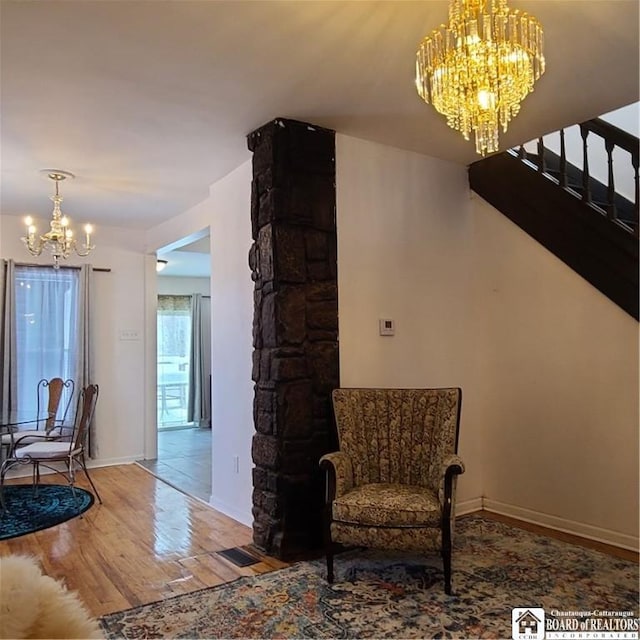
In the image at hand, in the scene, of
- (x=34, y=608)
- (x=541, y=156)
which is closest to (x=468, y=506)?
(x=541, y=156)

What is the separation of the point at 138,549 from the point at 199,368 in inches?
225

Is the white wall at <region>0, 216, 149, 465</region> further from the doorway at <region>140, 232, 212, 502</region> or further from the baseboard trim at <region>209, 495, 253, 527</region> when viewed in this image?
the doorway at <region>140, 232, 212, 502</region>

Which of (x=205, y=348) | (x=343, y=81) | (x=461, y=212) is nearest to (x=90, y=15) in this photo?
(x=343, y=81)

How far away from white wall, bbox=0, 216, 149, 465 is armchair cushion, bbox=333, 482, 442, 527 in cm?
380

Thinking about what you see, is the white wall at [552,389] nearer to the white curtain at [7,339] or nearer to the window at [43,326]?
the window at [43,326]

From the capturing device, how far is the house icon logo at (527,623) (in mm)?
2172

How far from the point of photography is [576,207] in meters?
3.40

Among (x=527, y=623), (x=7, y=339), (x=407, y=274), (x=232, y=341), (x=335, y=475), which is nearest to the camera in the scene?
(x=527, y=623)

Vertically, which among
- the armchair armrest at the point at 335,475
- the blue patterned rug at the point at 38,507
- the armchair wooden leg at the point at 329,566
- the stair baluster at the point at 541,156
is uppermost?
the stair baluster at the point at 541,156

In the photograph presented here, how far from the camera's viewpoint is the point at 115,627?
7.40ft

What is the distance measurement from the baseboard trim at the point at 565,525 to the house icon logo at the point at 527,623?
109 cm

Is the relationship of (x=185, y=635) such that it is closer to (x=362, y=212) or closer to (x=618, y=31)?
(x=362, y=212)

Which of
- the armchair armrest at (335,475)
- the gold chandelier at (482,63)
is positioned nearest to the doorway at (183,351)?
the armchair armrest at (335,475)

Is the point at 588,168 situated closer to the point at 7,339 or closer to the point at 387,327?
the point at 387,327
